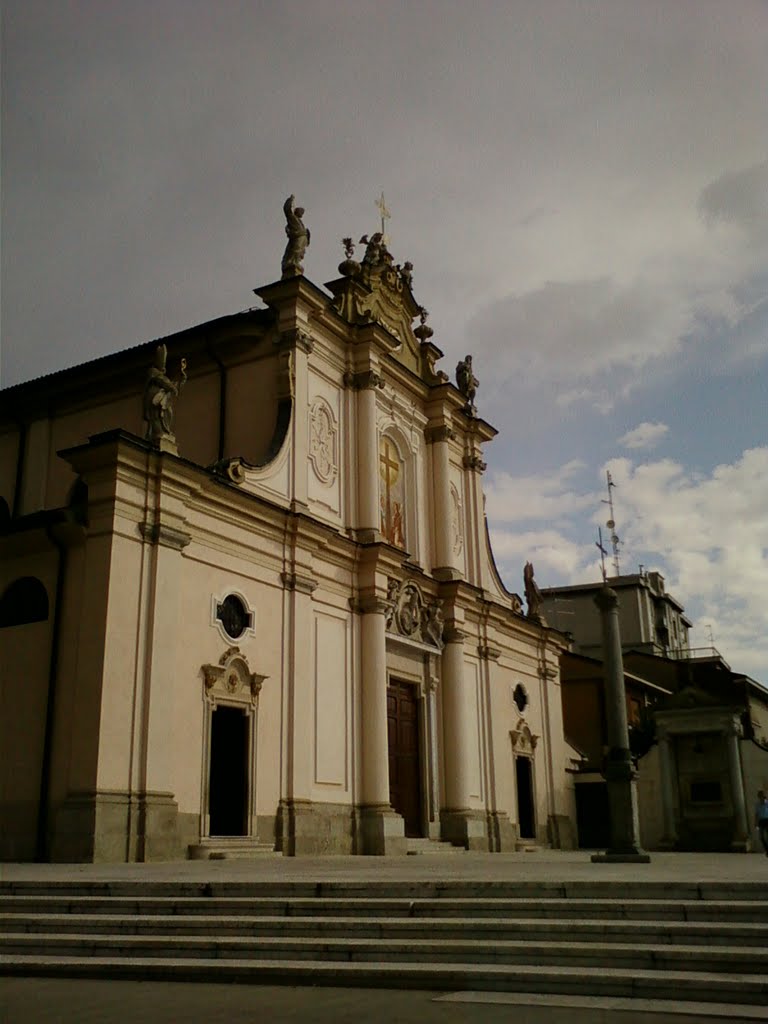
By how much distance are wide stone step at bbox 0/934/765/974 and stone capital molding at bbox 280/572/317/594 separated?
1272cm

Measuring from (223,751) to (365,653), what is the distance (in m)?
5.22

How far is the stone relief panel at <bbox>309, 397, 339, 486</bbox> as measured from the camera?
24.5 meters

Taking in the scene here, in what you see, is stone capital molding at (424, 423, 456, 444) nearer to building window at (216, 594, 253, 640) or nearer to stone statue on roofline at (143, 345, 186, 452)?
building window at (216, 594, 253, 640)

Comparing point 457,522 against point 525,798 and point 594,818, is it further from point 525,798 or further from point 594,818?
point 594,818

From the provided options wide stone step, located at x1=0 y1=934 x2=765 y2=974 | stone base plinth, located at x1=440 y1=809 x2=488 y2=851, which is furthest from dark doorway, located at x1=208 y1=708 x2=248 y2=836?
wide stone step, located at x1=0 y1=934 x2=765 y2=974

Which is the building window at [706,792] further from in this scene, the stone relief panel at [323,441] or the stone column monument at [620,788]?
the stone column monument at [620,788]

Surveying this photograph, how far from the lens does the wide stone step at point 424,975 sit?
7250 millimetres

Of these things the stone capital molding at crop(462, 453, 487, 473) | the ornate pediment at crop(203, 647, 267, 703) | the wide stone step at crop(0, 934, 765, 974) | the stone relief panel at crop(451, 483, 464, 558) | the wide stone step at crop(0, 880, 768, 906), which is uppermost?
the stone capital molding at crop(462, 453, 487, 473)

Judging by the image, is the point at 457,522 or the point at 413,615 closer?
the point at 413,615

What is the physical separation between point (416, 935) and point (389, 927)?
0.25m

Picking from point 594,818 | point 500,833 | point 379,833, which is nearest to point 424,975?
point 379,833

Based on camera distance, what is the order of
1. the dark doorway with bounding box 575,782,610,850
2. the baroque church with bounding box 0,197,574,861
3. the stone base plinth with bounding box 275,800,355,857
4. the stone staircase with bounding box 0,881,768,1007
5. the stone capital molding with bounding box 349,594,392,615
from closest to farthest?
the stone staircase with bounding box 0,881,768,1007
the baroque church with bounding box 0,197,574,861
the stone base plinth with bounding box 275,800,355,857
the stone capital molding with bounding box 349,594,392,615
the dark doorway with bounding box 575,782,610,850

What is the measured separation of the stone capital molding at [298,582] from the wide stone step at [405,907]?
11.6 m

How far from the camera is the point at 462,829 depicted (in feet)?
87.8
